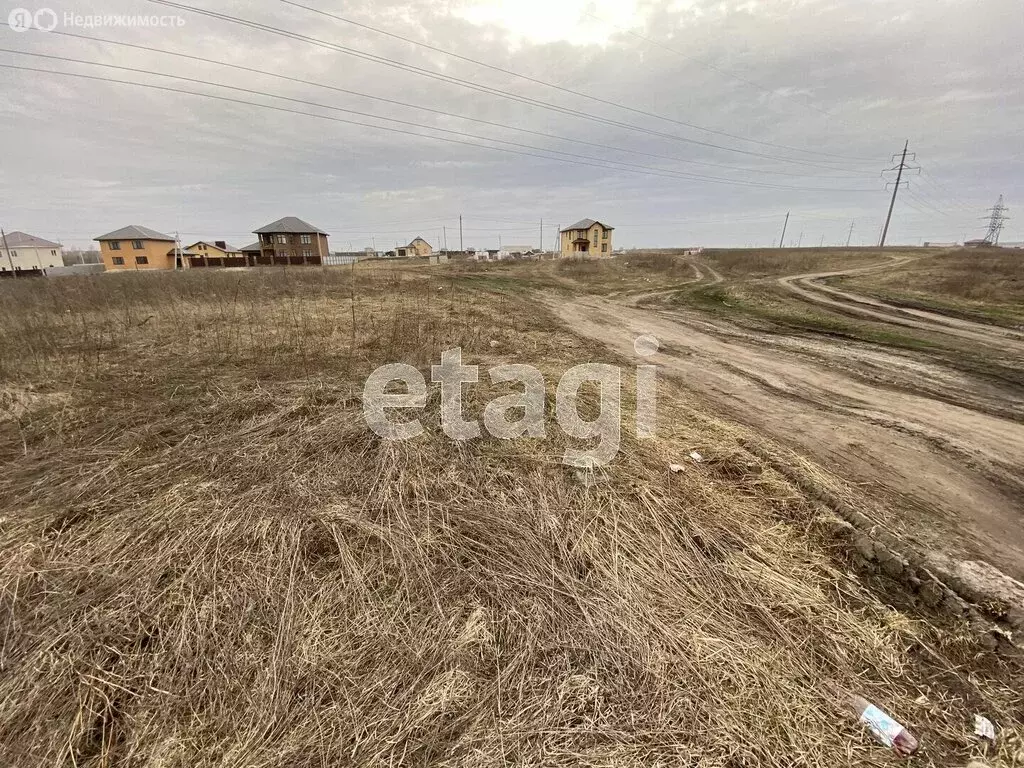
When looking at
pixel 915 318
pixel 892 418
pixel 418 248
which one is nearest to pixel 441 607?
pixel 892 418

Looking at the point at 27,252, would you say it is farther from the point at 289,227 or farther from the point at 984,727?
the point at 984,727

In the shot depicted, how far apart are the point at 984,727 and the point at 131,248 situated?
219 ft

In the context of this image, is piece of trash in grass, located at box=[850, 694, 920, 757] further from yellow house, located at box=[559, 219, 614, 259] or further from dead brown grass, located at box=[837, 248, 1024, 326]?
yellow house, located at box=[559, 219, 614, 259]

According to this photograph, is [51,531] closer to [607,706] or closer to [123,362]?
[607,706]

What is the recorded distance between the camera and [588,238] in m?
54.4

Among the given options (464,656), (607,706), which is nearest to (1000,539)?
(607,706)

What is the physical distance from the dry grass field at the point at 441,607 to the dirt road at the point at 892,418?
48 centimetres

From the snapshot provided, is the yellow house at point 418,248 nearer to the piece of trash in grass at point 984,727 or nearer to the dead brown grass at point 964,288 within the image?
the dead brown grass at point 964,288

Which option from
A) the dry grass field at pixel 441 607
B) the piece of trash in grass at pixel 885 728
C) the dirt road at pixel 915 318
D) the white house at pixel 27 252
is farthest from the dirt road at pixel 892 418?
the white house at pixel 27 252

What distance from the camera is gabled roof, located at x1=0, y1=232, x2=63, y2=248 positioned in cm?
5078

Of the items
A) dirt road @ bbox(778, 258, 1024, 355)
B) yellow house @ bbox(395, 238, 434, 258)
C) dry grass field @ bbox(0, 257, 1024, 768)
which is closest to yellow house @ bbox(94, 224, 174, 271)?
yellow house @ bbox(395, 238, 434, 258)

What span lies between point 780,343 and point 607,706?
10.1 metres

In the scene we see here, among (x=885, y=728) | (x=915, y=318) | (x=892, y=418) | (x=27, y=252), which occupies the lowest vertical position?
(x=885, y=728)

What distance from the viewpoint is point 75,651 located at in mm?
2182
